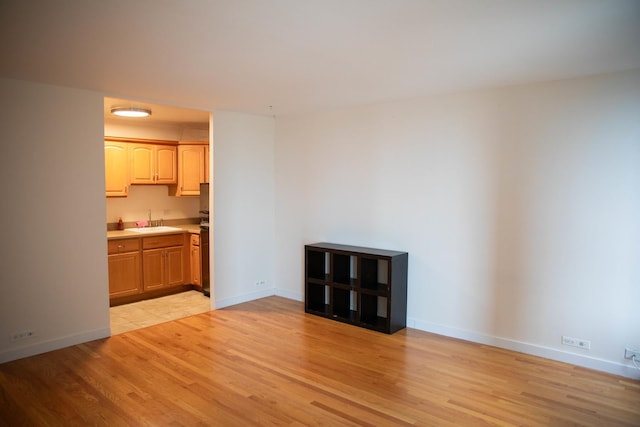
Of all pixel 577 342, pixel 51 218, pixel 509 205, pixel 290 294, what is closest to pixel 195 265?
pixel 290 294

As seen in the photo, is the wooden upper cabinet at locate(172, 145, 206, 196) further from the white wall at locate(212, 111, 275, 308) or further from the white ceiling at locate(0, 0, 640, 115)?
the white ceiling at locate(0, 0, 640, 115)

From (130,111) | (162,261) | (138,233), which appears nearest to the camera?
(130,111)

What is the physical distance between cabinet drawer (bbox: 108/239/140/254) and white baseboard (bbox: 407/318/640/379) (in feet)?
12.0

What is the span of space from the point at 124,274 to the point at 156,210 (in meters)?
1.33

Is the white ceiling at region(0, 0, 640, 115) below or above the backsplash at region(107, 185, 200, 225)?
above

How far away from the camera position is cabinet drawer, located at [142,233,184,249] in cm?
583

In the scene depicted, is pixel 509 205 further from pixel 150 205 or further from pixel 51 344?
pixel 150 205

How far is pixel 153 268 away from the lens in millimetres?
5922

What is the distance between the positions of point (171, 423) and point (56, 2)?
8.37 ft

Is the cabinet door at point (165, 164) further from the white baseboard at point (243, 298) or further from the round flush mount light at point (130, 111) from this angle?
the white baseboard at point (243, 298)

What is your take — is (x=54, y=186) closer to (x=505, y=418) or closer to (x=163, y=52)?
(x=163, y=52)

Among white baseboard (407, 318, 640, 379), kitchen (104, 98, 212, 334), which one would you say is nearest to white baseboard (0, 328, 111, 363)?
kitchen (104, 98, 212, 334)

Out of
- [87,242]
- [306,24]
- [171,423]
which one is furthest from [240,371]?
[306,24]

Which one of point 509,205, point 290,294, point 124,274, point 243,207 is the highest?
point 509,205
